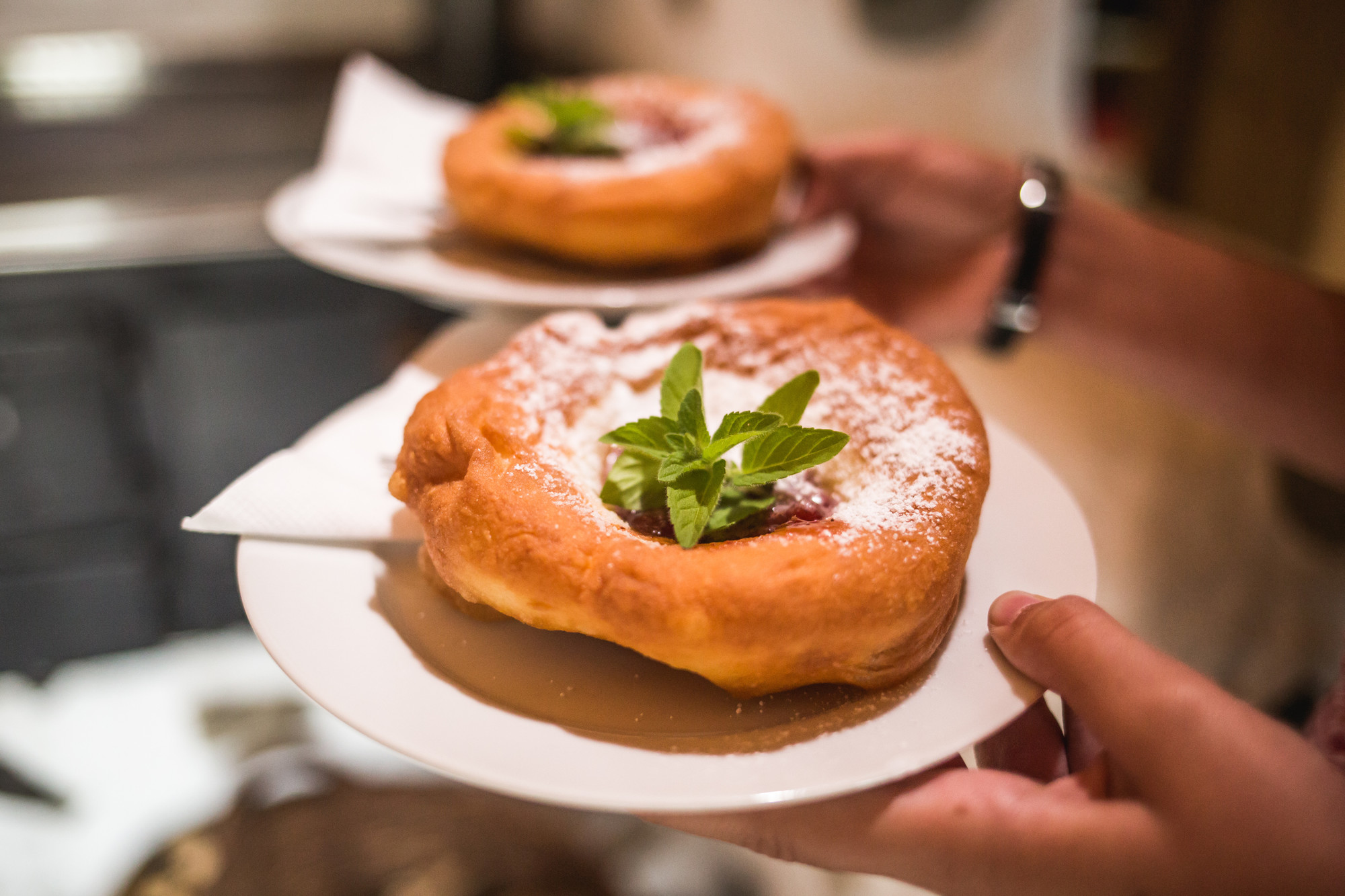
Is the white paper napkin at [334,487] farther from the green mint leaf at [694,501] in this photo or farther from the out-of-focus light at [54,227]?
the out-of-focus light at [54,227]

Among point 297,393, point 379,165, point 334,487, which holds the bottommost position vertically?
point 297,393

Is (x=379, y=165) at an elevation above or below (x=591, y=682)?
above

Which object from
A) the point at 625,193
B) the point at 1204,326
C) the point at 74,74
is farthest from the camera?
the point at 74,74

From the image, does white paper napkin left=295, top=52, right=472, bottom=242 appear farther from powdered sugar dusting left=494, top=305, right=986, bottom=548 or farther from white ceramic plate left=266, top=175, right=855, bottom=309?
powdered sugar dusting left=494, top=305, right=986, bottom=548

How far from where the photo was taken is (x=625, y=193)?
1.18 metres

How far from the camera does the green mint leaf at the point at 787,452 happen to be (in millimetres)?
669

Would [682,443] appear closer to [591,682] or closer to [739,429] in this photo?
[739,429]

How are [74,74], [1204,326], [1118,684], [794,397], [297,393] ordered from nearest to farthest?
[1118,684]
[794,397]
[1204,326]
[297,393]
[74,74]

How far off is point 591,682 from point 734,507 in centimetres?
16

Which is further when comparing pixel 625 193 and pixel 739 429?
pixel 625 193

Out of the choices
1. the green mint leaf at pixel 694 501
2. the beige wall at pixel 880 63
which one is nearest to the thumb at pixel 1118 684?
the green mint leaf at pixel 694 501

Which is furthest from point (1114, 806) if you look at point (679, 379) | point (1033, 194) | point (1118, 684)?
point (1033, 194)

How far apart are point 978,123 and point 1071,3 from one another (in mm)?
316

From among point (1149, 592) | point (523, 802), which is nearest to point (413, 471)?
point (523, 802)
